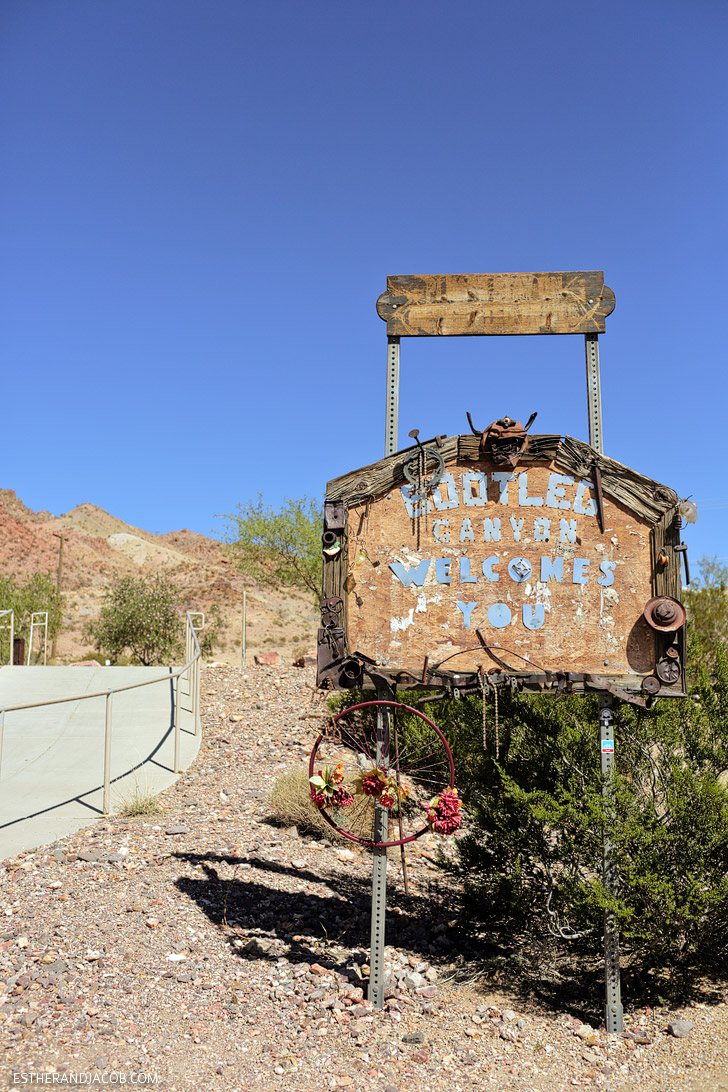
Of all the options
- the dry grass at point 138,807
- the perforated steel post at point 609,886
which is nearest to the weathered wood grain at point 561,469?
the perforated steel post at point 609,886

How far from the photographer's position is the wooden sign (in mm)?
4496

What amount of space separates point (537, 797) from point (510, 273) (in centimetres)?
334

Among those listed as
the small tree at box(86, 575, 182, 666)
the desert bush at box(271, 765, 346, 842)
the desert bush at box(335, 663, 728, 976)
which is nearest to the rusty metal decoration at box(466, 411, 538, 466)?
the desert bush at box(335, 663, 728, 976)

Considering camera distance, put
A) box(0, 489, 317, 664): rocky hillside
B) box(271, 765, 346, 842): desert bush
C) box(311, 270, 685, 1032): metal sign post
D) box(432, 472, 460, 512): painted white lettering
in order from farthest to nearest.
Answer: box(0, 489, 317, 664): rocky hillside, box(271, 765, 346, 842): desert bush, box(432, 472, 460, 512): painted white lettering, box(311, 270, 685, 1032): metal sign post

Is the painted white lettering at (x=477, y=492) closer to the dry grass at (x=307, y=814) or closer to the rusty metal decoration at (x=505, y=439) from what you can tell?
the rusty metal decoration at (x=505, y=439)

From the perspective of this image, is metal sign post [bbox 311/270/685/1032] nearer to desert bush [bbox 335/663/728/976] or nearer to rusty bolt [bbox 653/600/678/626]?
rusty bolt [bbox 653/600/678/626]

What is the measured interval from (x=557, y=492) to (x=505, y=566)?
56cm

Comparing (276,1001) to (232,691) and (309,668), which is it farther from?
(309,668)

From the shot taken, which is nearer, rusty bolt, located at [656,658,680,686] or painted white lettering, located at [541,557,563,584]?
rusty bolt, located at [656,658,680,686]

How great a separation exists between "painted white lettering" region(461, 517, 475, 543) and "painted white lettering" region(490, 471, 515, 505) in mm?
239

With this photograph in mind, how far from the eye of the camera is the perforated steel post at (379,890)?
4.38 m

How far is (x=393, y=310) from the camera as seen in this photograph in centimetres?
489

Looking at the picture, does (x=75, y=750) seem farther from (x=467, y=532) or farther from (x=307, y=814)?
(x=467, y=532)

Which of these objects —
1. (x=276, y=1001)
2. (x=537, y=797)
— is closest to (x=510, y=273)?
(x=537, y=797)
